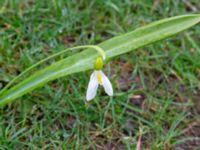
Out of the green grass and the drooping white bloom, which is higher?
the green grass

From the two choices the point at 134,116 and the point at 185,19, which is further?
the point at 134,116

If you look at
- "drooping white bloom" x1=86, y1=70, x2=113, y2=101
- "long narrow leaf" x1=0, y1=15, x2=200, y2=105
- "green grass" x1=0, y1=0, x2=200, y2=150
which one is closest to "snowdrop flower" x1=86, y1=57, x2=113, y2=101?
"drooping white bloom" x1=86, y1=70, x2=113, y2=101

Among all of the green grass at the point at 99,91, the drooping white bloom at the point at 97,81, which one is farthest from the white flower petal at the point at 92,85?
the green grass at the point at 99,91

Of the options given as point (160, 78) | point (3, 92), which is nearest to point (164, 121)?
point (160, 78)

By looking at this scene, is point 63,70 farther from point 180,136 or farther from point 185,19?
point 180,136

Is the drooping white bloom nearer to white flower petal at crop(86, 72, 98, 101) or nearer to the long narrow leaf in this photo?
white flower petal at crop(86, 72, 98, 101)

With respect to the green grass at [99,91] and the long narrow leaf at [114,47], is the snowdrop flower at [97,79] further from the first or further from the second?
the green grass at [99,91]

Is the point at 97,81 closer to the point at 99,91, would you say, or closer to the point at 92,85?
the point at 92,85
